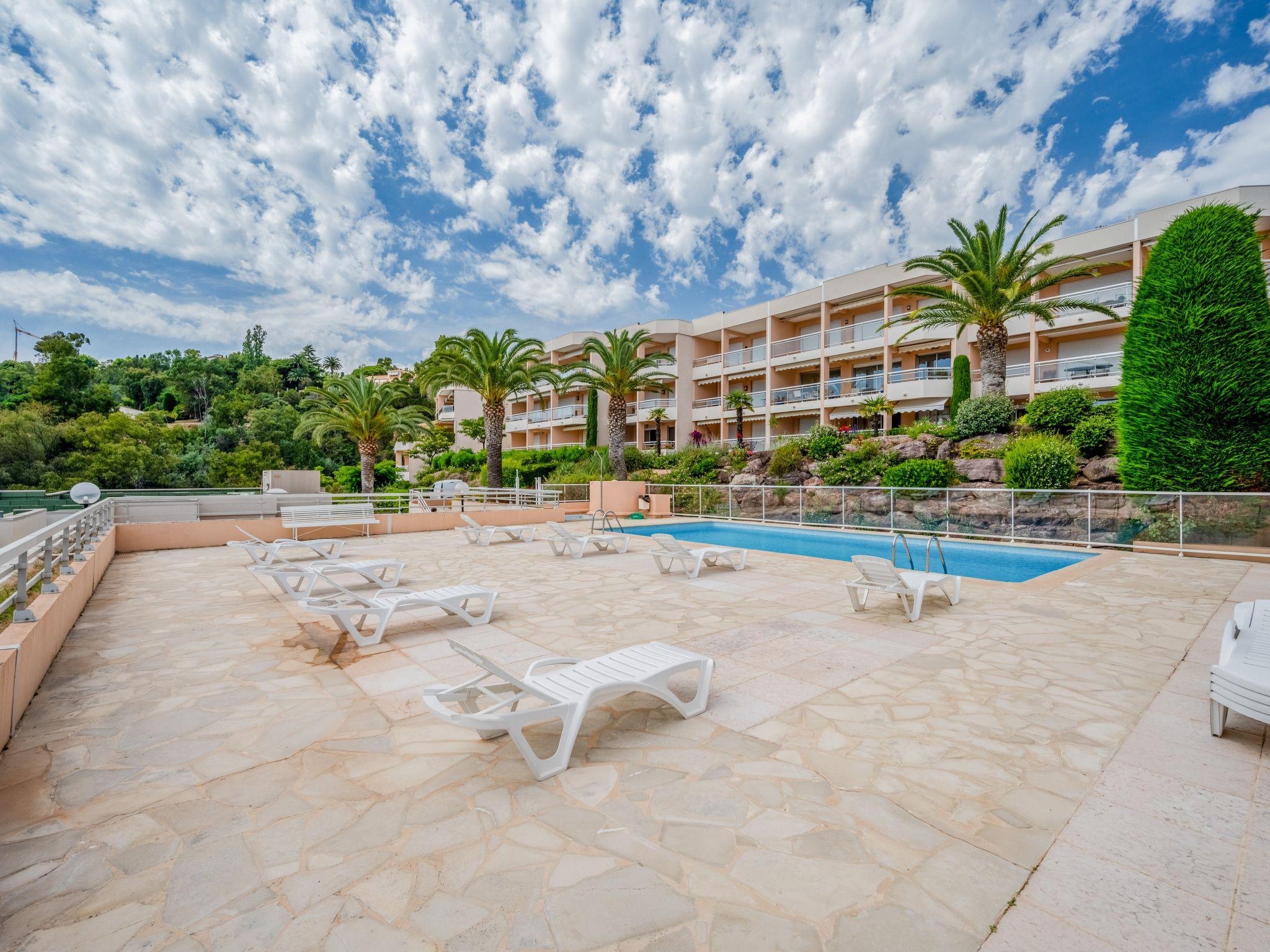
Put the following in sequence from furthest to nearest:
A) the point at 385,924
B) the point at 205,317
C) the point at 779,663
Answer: the point at 205,317
the point at 779,663
the point at 385,924

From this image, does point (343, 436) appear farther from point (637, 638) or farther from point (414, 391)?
point (637, 638)

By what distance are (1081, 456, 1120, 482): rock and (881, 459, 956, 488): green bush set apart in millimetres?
3434

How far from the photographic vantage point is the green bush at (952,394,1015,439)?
1975cm

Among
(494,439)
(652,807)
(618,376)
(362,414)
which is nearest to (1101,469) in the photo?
(618,376)

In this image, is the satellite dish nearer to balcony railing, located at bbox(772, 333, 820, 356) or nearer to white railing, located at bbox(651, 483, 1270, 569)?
white railing, located at bbox(651, 483, 1270, 569)

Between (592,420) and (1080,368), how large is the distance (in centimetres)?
2568

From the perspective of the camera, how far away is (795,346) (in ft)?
107

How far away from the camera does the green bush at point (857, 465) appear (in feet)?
69.0

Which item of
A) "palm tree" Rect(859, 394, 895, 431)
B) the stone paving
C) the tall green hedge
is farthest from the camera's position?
"palm tree" Rect(859, 394, 895, 431)

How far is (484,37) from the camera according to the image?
15.1 m

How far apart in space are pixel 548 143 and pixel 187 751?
2467 cm

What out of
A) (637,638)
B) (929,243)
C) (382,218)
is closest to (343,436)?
(382,218)

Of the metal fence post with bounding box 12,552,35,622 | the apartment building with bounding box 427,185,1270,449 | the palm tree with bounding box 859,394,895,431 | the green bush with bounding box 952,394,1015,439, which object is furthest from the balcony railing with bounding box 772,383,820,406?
the metal fence post with bounding box 12,552,35,622

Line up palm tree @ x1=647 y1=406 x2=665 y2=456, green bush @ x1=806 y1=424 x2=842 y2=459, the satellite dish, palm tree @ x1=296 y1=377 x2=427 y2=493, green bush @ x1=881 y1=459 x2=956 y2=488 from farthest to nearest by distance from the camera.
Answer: palm tree @ x1=647 y1=406 x2=665 y2=456, palm tree @ x1=296 y1=377 x2=427 y2=493, green bush @ x1=806 y1=424 x2=842 y2=459, green bush @ x1=881 y1=459 x2=956 y2=488, the satellite dish
